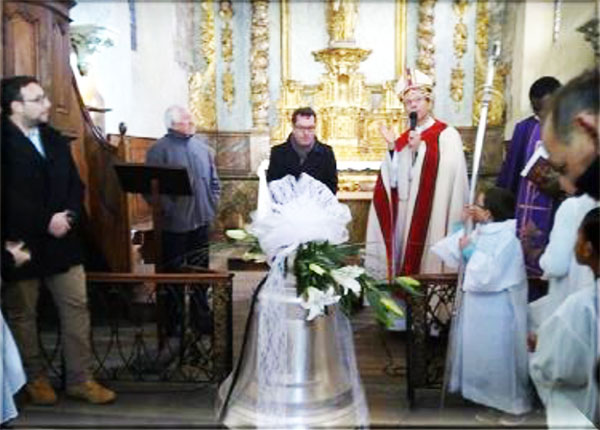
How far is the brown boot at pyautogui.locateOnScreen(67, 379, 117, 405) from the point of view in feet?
7.50

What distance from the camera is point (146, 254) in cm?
294

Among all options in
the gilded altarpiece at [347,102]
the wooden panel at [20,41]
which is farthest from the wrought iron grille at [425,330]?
the gilded altarpiece at [347,102]

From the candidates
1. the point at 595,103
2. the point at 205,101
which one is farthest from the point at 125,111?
the point at 595,103

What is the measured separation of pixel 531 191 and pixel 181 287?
4.84ft

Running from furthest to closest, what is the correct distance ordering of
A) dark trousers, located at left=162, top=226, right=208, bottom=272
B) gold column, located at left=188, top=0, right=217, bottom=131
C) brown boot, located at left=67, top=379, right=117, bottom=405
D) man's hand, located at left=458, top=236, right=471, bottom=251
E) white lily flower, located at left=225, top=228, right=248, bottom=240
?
Result: gold column, located at left=188, top=0, right=217, bottom=131, dark trousers, located at left=162, top=226, right=208, bottom=272, brown boot, located at left=67, top=379, right=117, bottom=405, man's hand, located at left=458, top=236, right=471, bottom=251, white lily flower, located at left=225, top=228, right=248, bottom=240

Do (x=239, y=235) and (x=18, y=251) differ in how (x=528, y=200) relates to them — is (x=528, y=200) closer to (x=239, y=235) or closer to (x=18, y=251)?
(x=239, y=235)

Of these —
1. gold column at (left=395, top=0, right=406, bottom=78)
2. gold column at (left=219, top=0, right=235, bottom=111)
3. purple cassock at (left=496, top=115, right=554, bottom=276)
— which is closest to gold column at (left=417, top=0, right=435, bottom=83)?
gold column at (left=395, top=0, right=406, bottom=78)

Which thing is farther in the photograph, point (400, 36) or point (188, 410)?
point (400, 36)

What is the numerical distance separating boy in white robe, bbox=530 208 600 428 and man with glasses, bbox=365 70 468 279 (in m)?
1.45

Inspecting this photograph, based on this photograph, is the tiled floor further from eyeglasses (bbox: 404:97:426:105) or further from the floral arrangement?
→ eyeglasses (bbox: 404:97:426:105)

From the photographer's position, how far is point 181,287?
8.59 ft

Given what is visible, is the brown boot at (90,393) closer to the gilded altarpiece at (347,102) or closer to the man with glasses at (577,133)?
the man with glasses at (577,133)

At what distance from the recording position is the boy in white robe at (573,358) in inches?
51.3

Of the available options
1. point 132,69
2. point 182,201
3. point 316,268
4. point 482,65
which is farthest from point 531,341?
point 482,65
